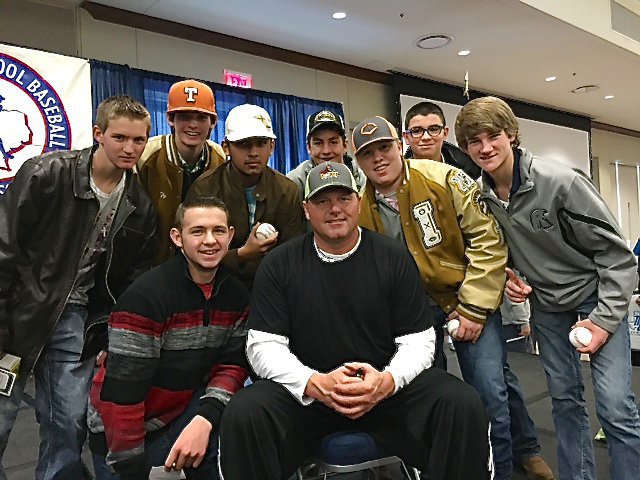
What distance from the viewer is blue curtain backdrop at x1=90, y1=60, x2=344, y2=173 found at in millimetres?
4941

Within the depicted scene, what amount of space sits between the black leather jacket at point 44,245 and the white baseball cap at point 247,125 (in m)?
0.53

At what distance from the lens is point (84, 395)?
1963 millimetres

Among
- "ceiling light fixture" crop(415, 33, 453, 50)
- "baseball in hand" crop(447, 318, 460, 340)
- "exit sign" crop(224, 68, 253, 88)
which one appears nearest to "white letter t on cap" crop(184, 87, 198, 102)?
"baseball in hand" crop(447, 318, 460, 340)

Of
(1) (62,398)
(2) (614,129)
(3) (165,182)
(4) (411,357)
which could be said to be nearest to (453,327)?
(4) (411,357)

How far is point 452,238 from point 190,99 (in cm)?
123

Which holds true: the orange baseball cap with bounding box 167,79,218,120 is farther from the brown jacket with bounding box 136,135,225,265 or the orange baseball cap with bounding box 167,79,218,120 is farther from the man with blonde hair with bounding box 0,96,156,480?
the man with blonde hair with bounding box 0,96,156,480

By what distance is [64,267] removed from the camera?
1.94 m

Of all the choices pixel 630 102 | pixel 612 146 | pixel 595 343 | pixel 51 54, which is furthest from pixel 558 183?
pixel 612 146

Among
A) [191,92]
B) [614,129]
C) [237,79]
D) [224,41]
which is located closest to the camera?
[191,92]

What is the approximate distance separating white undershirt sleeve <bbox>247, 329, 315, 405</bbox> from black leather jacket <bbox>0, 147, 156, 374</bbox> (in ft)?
2.17

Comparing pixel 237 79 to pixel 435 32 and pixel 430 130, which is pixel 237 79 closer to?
pixel 435 32

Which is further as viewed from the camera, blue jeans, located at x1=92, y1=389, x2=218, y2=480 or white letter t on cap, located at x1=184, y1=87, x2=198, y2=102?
white letter t on cap, located at x1=184, y1=87, x2=198, y2=102

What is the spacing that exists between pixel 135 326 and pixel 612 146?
12386 mm

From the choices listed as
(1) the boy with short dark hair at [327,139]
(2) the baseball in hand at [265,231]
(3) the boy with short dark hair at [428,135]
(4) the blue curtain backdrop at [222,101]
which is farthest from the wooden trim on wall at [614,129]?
(2) the baseball in hand at [265,231]
